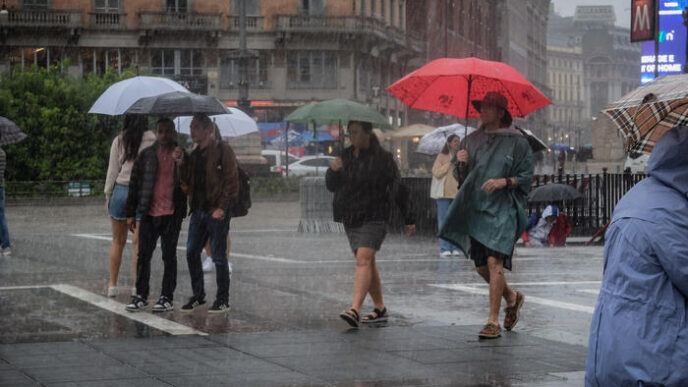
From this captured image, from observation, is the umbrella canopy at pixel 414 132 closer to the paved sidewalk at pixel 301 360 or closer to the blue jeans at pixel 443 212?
the blue jeans at pixel 443 212

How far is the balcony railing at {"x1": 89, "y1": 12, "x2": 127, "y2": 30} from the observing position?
55125 millimetres

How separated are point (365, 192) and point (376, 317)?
1.02 meters

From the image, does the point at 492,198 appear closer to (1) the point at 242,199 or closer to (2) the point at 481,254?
(2) the point at 481,254

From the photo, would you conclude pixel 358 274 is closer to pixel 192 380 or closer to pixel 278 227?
pixel 192 380

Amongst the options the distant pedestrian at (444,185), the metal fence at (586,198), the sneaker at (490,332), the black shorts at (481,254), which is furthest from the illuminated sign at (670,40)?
the sneaker at (490,332)

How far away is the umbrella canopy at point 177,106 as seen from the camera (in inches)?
409

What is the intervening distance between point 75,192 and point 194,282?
24000mm

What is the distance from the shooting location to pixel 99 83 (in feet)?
130

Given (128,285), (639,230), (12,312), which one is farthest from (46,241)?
(639,230)

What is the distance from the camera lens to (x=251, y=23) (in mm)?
57125

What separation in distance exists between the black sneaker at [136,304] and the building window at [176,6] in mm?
47324

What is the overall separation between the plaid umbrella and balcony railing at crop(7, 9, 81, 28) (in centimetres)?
5170

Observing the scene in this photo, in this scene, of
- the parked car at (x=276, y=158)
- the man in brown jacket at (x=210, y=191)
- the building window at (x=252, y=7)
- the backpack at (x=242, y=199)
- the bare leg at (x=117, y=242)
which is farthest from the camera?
the building window at (x=252, y=7)

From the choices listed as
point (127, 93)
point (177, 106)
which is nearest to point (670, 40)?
point (127, 93)
